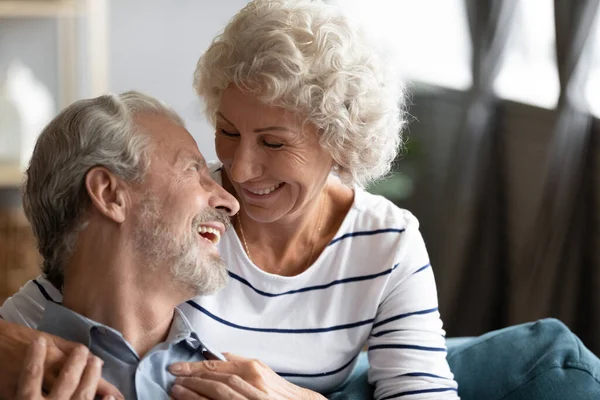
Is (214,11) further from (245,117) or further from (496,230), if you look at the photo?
(245,117)

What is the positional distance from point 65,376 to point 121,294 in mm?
229

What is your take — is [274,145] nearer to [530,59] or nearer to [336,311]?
[336,311]

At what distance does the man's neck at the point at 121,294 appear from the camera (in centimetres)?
189

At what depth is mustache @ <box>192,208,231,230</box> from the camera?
6.34 ft

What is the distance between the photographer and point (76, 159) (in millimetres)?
1871

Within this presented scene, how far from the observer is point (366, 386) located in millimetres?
2215

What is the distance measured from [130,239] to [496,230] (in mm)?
2370

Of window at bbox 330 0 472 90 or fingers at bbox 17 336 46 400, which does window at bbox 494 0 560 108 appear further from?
fingers at bbox 17 336 46 400

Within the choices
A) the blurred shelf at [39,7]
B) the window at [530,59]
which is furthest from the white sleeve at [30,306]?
the blurred shelf at [39,7]

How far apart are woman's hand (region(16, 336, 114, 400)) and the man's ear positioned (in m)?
0.28

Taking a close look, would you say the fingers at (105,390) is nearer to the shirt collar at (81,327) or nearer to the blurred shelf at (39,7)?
the shirt collar at (81,327)

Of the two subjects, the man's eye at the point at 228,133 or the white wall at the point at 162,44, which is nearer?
the man's eye at the point at 228,133

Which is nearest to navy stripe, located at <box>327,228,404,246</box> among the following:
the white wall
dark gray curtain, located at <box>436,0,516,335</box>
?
dark gray curtain, located at <box>436,0,516,335</box>

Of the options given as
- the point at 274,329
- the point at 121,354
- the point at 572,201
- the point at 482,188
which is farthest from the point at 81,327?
the point at 482,188
